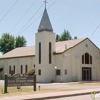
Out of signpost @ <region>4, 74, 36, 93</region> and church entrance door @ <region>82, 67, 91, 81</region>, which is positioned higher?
signpost @ <region>4, 74, 36, 93</region>

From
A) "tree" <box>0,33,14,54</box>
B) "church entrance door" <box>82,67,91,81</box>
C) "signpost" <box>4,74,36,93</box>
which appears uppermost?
"tree" <box>0,33,14,54</box>

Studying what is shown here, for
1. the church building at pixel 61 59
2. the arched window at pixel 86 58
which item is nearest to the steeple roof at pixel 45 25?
the church building at pixel 61 59

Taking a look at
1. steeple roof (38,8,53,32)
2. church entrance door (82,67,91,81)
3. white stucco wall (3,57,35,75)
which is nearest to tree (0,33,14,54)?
white stucco wall (3,57,35,75)

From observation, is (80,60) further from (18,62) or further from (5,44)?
(5,44)

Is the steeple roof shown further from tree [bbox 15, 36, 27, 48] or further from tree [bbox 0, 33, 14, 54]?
tree [bbox 15, 36, 27, 48]

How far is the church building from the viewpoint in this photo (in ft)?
139

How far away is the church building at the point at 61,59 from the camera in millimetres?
42381

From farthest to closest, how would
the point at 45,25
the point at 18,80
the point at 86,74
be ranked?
the point at 86,74, the point at 45,25, the point at 18,80

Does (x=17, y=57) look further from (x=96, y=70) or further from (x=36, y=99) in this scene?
(x=36, y=99)

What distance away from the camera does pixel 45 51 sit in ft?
138

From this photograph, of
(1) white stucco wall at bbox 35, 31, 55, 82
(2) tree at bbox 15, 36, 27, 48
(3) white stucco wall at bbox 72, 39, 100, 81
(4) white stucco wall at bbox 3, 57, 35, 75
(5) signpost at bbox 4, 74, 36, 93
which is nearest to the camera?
(5) signpost at bbox 4, 74, 36, 93

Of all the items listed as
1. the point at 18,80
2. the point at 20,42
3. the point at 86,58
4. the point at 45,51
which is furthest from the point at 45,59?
the point at 20,42

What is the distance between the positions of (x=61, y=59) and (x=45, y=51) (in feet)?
10.4

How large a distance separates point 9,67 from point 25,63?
602cm
